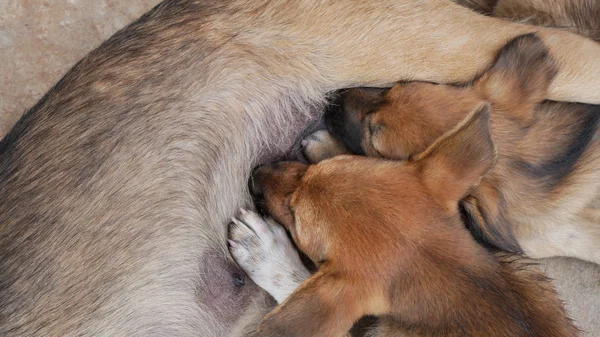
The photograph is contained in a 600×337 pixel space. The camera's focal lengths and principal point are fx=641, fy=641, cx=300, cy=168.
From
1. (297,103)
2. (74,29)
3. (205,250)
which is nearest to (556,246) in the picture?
(297,103)

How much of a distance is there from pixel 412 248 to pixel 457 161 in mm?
419

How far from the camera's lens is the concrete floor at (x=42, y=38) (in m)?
3.90

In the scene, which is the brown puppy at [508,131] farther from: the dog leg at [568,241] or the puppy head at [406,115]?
the dog leg at [568,241]

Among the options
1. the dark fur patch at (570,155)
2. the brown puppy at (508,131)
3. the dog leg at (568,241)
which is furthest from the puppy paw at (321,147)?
the dog leg at (568,241)

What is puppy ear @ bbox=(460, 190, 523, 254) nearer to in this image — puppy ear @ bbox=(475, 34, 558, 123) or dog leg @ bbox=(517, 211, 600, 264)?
dog leg @ bbox=(517, 211, 600, 264)

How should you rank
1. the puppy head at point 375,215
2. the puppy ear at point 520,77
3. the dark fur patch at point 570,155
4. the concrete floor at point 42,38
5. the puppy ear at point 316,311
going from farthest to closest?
the concrete floor at point 42,38 → the dark fur patch at point 570,155 → the puppy ear at point 520,77 → the puppy head at point 375,215 → the puppy ear at point 316,311

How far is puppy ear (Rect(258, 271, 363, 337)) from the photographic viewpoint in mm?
2311

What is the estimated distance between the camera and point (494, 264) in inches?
107

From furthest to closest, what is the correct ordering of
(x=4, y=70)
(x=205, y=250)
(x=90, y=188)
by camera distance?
(x=4, y=70) < (x=205, y=250) < (x=90, y=188)

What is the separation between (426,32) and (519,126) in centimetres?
61

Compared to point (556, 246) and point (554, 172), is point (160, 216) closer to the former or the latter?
point (554, 172)

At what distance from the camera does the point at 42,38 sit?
393cm

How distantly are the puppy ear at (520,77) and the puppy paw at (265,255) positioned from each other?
1.15 meters

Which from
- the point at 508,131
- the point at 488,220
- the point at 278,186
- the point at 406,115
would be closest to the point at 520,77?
the point at 508,131
